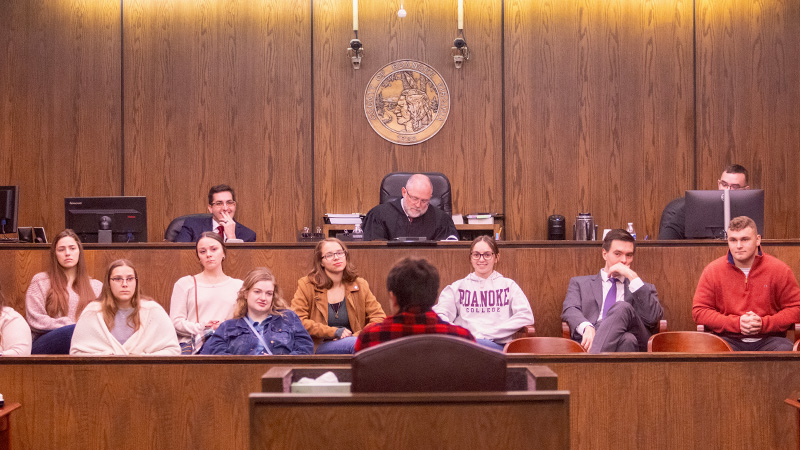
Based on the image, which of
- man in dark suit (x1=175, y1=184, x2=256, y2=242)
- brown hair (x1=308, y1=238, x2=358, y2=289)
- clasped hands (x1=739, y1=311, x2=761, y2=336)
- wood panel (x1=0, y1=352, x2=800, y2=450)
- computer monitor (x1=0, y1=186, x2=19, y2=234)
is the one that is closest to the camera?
wood panel (x1=0, y1=352, x2=800, y2=450)

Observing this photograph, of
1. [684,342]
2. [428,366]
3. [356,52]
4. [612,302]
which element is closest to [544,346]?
[684,342]

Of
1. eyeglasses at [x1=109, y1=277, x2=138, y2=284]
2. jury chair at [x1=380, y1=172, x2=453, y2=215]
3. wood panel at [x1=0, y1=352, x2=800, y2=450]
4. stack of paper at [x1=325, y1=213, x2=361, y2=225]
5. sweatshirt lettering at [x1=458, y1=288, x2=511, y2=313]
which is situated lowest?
wood panel at [x1=0, y1=352, x2=800, y2=450]

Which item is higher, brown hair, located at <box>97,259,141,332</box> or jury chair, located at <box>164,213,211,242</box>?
jury chair, located at <box>164,213,211,242</box>

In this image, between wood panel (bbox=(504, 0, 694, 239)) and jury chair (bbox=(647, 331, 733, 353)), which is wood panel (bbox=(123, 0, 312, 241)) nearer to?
wood panel (bbox=(504, 0, 694, 239))

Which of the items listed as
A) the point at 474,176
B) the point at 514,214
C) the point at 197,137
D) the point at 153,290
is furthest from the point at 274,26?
the point at 153,290

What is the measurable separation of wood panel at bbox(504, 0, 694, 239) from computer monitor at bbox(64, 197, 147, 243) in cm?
332

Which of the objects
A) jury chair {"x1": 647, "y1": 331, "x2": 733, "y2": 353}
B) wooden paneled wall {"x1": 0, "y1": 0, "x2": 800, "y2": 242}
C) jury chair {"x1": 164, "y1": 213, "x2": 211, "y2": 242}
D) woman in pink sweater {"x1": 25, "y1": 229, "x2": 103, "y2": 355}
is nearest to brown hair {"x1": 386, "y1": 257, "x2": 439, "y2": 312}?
jury chair {"x1": 647, "y1": 331, "x2": 733, "y2": 353}

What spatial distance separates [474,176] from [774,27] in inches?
118

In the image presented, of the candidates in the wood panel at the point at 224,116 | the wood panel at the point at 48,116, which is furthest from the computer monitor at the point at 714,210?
the wood panel at the point at 48,116

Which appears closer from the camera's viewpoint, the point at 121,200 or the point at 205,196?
the point at 121,200

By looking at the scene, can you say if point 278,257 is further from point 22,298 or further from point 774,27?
point 774,27

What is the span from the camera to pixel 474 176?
7.41 metres

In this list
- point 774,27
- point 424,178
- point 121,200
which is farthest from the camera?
point 774,27

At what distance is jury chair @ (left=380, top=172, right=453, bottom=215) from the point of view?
254 inches
